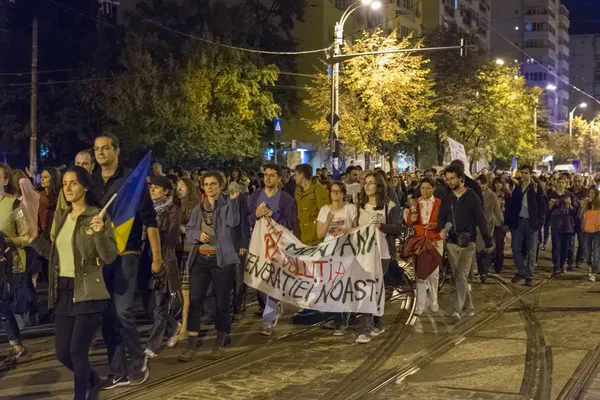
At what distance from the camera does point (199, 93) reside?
116ft

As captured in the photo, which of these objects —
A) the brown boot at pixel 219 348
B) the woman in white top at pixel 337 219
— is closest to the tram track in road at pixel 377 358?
the woman in white top at pixel 337 219

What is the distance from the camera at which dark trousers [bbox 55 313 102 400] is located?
6117 mm

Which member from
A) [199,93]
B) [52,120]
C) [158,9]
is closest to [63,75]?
[52,120]

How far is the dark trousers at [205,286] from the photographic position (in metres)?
8.46

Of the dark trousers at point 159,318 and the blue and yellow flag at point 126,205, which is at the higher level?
the blue and yellow flag at point 126,205

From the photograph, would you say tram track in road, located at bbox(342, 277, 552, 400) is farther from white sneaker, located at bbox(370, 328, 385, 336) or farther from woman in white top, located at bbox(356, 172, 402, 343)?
woman in white top, located at bbox(356, 172, 402, 343)

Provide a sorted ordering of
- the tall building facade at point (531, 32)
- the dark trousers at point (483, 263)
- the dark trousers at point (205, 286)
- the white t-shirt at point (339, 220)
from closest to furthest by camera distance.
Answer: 1. the dark trousers at point (205, 286)
2. the white t-shirt at point (339, 220)
3. the dark trousers at point (483, 263)
4. the tall building facade at point (531, 32)

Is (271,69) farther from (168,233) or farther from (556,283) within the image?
(168,233)

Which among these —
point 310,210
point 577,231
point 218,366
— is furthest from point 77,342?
point 577,231

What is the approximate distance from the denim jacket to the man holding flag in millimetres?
1094

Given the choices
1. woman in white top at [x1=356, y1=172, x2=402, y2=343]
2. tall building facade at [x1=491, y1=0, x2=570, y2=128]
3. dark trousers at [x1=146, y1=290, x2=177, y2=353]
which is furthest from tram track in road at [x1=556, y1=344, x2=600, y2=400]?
tall building facade at [x1=491, y1=0, x2=570, y2=128]

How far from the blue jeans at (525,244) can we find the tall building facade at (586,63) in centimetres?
13627

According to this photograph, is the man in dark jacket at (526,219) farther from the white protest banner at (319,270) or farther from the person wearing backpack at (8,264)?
the person wearing backpack at (8,264)

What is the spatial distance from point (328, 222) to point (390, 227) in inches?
28.8
